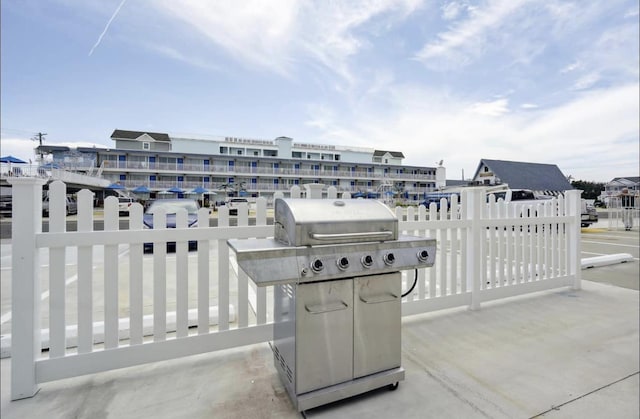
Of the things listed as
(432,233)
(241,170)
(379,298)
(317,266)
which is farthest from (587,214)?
(241,170)

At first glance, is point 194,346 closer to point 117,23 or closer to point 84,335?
point 84,335

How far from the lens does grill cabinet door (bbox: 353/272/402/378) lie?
151cm

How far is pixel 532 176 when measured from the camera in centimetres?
1365

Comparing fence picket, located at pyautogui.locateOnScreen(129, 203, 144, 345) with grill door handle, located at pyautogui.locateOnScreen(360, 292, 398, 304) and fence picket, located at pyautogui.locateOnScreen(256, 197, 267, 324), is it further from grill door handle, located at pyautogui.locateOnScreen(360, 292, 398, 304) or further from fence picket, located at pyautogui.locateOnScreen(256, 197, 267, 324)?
grill door handle, located at pyautogui.locateOnScreen(360, 292, 398, 304)

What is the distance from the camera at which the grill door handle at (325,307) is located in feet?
4.60

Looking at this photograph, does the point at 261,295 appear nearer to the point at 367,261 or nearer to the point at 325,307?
the point at 325,307

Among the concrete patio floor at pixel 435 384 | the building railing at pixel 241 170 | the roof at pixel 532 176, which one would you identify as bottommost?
the concrete patio floor at pixel 435 384

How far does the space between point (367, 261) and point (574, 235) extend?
3.50 m

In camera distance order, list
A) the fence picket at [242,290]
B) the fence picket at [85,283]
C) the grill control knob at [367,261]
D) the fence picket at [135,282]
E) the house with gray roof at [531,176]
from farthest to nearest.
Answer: the house with gray roof at [531,176] → the fence picket at [242,290] → the fence picket at [135,282] → the fence picket at [85,283] → the grill control knob at [367,261]

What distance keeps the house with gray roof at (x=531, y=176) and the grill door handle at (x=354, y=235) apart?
36.7 feet

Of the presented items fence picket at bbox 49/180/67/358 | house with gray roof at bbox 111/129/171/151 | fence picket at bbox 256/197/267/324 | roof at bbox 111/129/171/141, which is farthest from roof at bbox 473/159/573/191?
roof at bbox 111/129/171/141

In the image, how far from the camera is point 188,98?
19.5 feet

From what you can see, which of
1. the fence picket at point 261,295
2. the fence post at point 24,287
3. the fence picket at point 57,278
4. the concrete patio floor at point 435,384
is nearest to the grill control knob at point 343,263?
the concrete patio floor at point 435,384

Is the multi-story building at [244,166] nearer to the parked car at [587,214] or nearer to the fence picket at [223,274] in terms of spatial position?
the parked car at [587,214]
